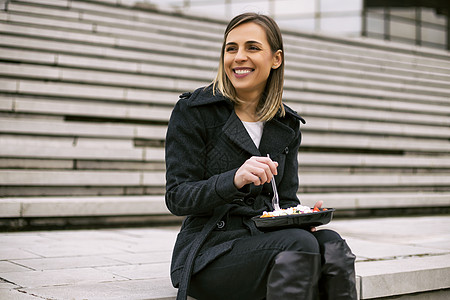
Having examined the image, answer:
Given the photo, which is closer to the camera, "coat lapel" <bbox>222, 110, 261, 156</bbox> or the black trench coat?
the black trench coat

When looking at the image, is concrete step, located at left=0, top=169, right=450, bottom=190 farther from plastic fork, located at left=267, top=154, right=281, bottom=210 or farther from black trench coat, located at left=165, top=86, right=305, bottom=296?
plastic fork, located at left=267, top=154, right=281, bottom=210

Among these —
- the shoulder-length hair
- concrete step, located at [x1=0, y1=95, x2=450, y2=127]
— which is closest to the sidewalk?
the shoulder-length hair

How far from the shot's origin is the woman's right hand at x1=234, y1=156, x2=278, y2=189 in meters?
1.86

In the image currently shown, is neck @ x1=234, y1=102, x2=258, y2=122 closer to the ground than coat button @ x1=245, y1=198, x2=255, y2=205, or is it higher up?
higher up

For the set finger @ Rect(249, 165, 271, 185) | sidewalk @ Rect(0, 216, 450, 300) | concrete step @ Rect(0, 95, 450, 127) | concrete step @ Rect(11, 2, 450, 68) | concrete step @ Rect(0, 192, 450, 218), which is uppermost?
concrete step @ Rect(11, 2, 450, 68)

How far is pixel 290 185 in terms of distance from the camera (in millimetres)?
2389

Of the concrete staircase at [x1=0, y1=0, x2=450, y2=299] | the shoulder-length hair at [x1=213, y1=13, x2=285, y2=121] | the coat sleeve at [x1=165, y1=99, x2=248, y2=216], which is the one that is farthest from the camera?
the concrete staircase at [x1=0, y1=0, x2=450, y2=299]

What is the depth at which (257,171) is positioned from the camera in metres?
1.86

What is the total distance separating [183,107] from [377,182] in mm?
5327

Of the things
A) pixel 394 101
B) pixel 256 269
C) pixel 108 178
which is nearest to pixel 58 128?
pixel 108 178

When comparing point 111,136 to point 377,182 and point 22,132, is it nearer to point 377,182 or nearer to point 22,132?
point 22,132

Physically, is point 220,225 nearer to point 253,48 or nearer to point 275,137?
point 275,137

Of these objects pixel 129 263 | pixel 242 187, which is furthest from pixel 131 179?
pixel 242 187

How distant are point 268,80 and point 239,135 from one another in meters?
0.35
